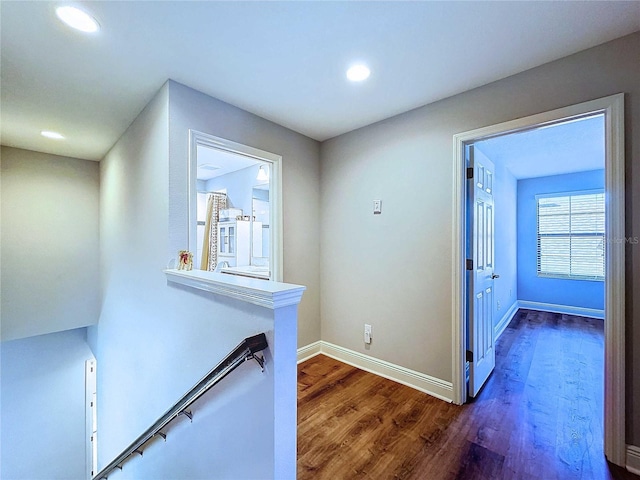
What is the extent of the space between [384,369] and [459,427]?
827 millimetres

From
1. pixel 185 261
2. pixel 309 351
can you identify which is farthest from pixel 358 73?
pixel 309 351

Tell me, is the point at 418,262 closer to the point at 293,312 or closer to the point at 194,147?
the point at 293,312

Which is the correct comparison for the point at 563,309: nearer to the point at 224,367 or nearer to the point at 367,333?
the point at 367,333

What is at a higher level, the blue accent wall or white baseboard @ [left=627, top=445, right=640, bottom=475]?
the blue accent wall

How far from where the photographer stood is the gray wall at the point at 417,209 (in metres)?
1.53

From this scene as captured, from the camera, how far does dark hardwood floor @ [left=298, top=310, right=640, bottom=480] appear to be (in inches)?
61.7

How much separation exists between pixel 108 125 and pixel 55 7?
65.3 inches

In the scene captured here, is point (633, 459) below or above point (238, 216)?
below

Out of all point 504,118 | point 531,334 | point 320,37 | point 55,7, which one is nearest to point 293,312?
point 320,37

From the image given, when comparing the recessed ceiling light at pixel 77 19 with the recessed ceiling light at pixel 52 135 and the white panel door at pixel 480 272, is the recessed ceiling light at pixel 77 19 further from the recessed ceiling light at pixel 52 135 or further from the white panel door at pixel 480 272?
the white panel door at pixel 480 272

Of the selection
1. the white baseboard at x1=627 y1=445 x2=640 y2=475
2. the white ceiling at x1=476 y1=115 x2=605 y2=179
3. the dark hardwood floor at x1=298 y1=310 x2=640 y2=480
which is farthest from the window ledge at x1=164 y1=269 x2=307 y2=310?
the white ceiling at x1=476 y1=115 x2=605 y2=179

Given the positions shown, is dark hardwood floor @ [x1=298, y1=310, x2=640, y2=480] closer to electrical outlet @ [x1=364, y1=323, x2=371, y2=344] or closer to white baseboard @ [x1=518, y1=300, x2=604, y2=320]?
electrical outlet @ [x1=364, y1=323, x2=371, y2=344]

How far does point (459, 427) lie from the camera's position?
1905 mm

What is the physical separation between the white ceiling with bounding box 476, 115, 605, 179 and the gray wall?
575mm
